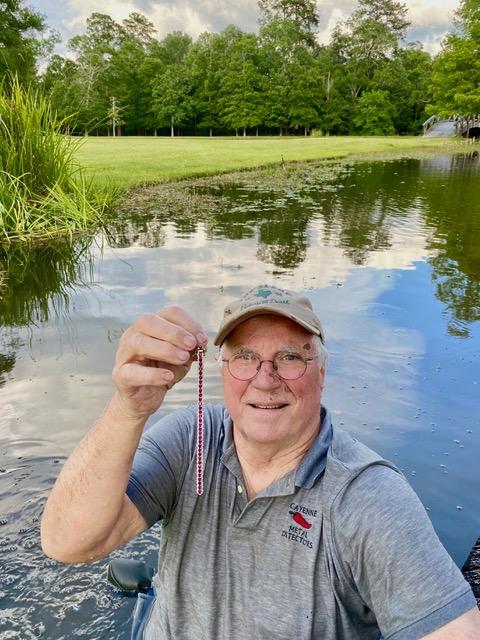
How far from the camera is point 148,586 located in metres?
3.07

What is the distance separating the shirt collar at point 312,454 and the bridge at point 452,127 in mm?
58382

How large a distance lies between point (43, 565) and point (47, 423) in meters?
1.71

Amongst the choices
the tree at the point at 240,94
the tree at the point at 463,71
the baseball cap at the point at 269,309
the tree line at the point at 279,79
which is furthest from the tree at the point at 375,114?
the baseball cap at the point at 269,309

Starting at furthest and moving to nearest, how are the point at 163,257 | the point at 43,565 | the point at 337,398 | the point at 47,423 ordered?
1. the point at 163,257
2. the point at 337,398
3. the point at 47,423
4. the point at 43,565

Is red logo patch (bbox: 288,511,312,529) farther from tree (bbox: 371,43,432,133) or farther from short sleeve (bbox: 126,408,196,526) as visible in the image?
tree (bbox: 371,43,432,133)

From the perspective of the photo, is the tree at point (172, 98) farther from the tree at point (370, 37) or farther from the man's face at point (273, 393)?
the man's face at point (273, 393)

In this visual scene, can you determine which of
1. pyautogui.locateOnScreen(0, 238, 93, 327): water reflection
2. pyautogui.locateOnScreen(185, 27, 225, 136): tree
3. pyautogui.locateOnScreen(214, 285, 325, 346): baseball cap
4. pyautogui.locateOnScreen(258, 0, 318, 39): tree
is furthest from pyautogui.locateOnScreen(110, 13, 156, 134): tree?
pyautogui.locateOnScreen(214, 285, 325, 346): baseball cap

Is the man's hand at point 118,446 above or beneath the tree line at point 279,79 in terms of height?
beneath

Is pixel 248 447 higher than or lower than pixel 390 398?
higher

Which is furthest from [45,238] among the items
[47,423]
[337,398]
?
[337,398]

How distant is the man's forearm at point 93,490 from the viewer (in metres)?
1.69

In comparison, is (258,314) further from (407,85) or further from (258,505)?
(407,85)

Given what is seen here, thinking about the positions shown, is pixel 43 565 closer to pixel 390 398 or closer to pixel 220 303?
pixel 390 398

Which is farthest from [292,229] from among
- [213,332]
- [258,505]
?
[258,505]
